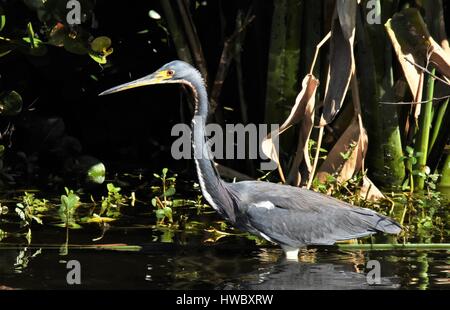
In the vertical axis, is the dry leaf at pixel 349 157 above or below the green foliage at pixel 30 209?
above

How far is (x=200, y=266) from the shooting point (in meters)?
5.51

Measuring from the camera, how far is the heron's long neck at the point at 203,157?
593 cm

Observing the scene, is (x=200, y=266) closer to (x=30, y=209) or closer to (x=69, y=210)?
(x=69, y=210)

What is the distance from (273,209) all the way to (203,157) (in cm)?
50

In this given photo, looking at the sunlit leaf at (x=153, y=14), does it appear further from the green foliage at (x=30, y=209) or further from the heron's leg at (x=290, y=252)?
the heron's leg at (x=290, y=252)

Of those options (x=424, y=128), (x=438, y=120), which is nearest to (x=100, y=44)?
(x=424, y=128)

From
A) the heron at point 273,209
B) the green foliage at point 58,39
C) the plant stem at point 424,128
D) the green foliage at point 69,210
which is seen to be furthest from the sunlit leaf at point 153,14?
the plant stem at point 424,128

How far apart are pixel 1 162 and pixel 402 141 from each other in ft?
9.53

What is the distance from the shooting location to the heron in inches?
230

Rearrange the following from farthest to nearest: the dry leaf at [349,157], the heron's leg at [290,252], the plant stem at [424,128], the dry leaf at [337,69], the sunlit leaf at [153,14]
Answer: the sunlit leaf at [153,14], the plant stem at [424,128], the dry leaf at [349,157], the dry leaf at [337,69], the heron's leg at [290,252]

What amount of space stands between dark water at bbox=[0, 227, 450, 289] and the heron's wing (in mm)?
126

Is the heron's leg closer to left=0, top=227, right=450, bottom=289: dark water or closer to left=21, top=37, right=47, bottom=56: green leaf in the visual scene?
left=0, top=227, right=450, bottom=289: dark water

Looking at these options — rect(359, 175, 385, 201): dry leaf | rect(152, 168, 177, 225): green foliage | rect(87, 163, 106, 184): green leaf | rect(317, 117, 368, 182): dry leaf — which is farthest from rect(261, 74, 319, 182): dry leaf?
rect(87, 163, 106, 184): green leaf
